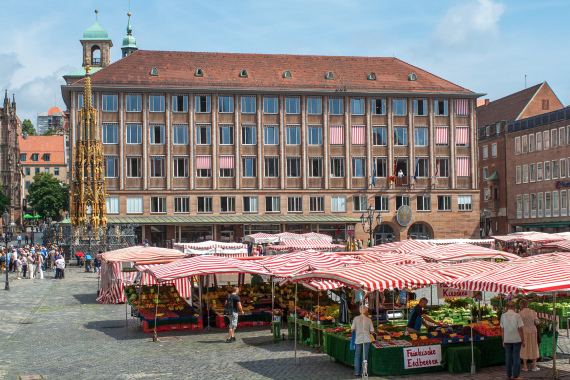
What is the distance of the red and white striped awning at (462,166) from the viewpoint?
249 ft

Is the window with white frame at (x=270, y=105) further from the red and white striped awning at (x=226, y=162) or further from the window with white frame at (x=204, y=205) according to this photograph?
the window with white frame at (x=204, y=205)

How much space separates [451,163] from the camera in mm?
75812

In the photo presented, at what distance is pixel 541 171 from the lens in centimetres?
8119

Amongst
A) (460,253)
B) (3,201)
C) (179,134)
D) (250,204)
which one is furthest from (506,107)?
(3,201)

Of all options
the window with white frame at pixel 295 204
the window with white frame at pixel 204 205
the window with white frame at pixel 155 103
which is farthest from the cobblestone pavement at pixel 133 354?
the window with white frame at pixel 295 204

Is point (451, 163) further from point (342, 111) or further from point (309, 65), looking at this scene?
point (309, 65)

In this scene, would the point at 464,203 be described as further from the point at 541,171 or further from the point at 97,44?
the point at 97,44

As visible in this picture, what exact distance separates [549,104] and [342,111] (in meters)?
28.7

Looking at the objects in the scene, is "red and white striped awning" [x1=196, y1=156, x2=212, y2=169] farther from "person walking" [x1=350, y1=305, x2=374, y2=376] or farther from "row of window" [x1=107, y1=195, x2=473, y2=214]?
"person walking" [x1=350, y1=305, x2=374, y2=376]

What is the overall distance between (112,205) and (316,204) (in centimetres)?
1846

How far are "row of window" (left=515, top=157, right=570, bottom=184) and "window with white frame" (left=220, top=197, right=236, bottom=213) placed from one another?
32.0 metres

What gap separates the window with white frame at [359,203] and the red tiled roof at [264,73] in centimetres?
1003

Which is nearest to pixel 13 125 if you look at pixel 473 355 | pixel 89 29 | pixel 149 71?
pixel 89 29

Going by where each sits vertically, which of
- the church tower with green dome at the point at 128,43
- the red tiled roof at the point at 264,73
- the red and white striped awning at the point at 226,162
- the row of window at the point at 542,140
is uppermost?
the church tower with green dome at the point at 128,43
